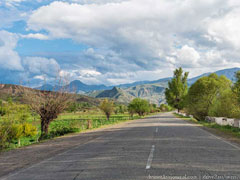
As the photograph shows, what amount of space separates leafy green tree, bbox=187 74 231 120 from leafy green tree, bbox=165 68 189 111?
30.0 metres

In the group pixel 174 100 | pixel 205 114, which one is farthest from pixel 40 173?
pixel 174 100

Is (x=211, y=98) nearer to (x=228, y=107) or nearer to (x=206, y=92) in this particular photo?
(x=206, y=92)

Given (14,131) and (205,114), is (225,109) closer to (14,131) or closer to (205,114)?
(205,114)

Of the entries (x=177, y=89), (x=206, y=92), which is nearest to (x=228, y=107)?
(x=206, y=92)

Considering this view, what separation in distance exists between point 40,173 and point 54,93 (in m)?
13.2

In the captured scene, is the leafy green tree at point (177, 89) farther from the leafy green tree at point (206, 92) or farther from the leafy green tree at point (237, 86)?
the leafy green tree at point (237, 86)

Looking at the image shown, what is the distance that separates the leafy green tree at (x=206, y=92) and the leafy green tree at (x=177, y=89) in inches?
1180

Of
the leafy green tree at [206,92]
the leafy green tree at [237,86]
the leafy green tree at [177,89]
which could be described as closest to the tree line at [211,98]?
the leafy green tree at [206,92]

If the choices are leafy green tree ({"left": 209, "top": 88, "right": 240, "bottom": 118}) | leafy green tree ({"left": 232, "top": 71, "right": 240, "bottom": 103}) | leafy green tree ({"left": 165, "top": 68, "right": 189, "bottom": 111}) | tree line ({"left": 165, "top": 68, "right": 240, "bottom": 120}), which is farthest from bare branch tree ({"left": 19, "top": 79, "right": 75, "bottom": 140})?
leafy green tree ({"left": 165, "top": 68, "right": 189, "bottom": 111})

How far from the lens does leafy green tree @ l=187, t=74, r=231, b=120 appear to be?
36781 millimetres

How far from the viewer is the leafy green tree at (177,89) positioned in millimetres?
70312

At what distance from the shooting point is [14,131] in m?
14.9

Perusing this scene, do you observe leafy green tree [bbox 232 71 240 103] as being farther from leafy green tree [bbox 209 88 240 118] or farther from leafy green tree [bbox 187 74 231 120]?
leafy green tree [bbox 187 74 231 120]

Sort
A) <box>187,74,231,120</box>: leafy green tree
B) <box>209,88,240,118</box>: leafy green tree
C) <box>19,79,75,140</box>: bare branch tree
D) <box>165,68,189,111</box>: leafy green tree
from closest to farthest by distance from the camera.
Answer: <box>19,79,75,140</box>: bare branch tree, <box>209,88,240,118</box>: leafy green tree, <box>187,74,231,120</box>: leafy green tree, <box>165,68,189,111</box>: leafy green tree
